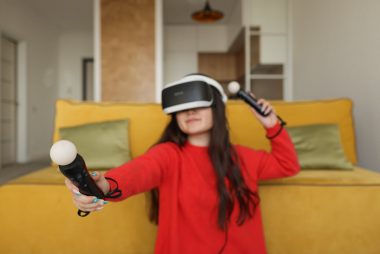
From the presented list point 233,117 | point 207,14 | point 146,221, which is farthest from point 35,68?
point 146,221

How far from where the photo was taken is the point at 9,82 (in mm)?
5281

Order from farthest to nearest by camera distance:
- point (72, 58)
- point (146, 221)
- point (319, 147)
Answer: point (72, 58), point (319, 147), point (146, 221)

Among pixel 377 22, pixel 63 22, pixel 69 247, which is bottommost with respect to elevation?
pixel 69 247

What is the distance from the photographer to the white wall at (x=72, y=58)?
23.1 ft

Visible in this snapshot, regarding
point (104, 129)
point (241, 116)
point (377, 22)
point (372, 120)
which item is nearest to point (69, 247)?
point (104, 129)

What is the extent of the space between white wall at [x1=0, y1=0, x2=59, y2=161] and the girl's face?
469 cm

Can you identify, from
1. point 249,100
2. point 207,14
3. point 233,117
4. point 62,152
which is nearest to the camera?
point 62,152

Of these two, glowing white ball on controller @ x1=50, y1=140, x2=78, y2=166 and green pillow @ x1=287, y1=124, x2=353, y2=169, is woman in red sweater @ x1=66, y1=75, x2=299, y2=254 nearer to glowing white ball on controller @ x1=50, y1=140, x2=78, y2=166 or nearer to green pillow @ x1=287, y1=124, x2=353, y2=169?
glowing white ball on controller @ x1=50, y1=140, x2=78, y2=166

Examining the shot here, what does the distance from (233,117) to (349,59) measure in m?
1.15

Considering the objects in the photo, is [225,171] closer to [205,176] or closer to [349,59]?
[205,176]

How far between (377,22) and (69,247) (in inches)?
83.0

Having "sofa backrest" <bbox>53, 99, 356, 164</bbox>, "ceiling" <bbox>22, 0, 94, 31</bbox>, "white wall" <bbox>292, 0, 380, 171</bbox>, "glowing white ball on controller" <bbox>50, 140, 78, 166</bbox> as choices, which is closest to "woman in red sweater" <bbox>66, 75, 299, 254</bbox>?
"glowing white ball on controller" <bbox>50, 140, 78, 166</bbox>

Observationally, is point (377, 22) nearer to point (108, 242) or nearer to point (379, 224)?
point (379, 224)

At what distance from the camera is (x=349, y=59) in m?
2.52
